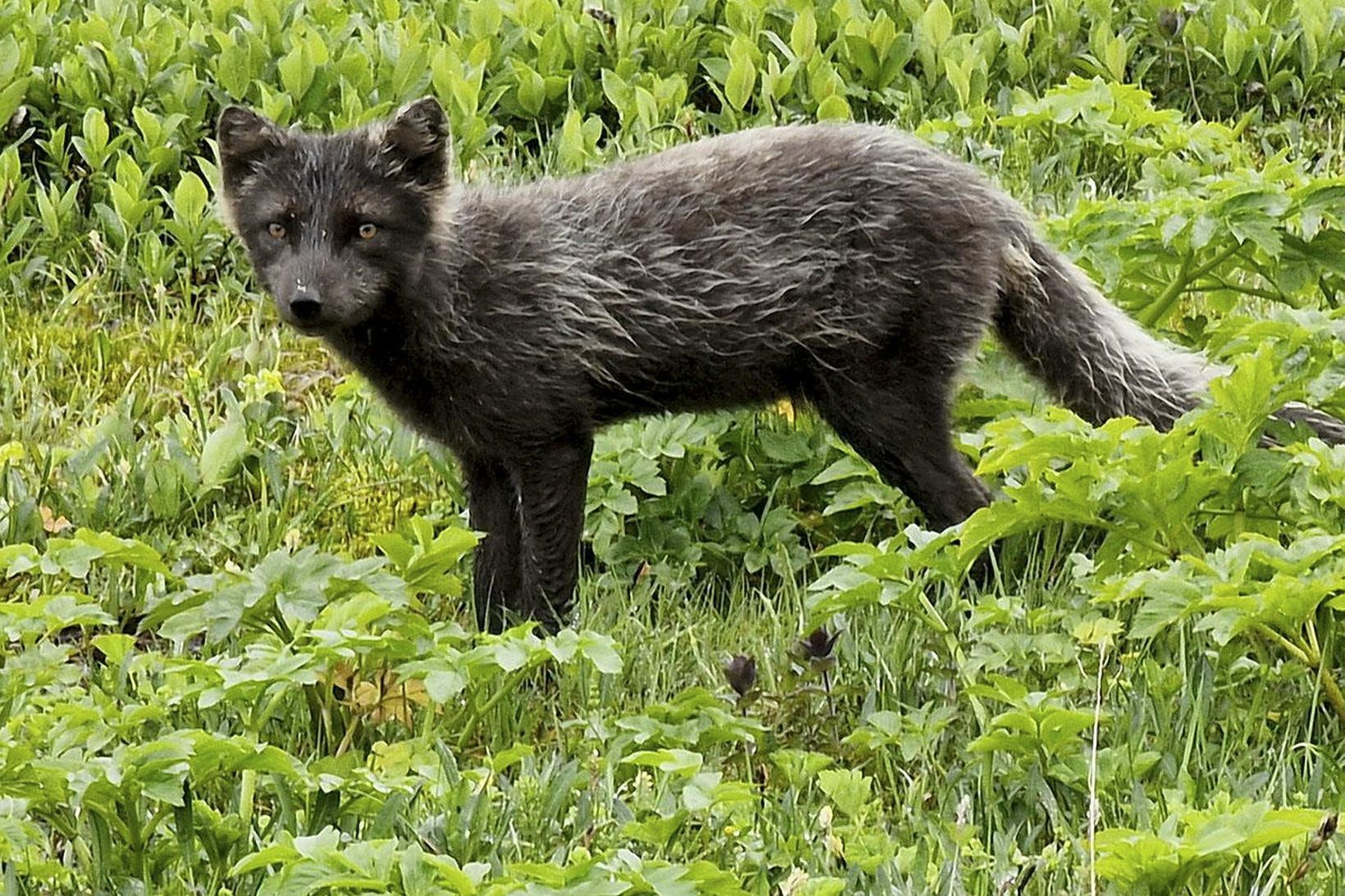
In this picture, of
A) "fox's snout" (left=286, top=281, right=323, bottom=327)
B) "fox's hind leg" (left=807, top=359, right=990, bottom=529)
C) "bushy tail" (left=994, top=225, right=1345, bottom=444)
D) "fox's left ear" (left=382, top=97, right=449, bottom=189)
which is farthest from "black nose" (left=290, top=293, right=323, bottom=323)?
"bushy tail" (left=994, top=225, right=1345, bottom=444)

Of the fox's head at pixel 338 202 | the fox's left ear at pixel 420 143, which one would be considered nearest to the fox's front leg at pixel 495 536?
the fox's head at pixel 338 202

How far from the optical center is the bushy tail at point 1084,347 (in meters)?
5.99

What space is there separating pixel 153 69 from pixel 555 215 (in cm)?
309

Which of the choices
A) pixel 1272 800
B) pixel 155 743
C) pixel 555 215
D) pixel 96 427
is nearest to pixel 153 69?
pixel 96 427

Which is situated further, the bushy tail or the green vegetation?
the bushy tail

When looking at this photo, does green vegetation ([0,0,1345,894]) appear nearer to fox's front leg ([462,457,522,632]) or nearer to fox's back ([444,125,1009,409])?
fox's front leg ([462,457,522,632])

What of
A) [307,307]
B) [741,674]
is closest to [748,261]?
[307,307]

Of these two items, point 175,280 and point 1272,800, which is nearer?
point 1272,800

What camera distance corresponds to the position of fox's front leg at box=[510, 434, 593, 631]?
5621mm

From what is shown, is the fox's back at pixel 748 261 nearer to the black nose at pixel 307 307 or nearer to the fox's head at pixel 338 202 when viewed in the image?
the fox's head at pixel 338 202

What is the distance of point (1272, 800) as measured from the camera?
4.14m

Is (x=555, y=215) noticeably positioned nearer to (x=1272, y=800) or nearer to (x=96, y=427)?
(x=96, y=427)

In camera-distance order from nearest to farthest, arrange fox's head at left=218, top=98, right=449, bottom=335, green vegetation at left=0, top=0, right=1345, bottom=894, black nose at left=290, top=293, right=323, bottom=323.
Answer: green vegetation at left=0, top=0, right=1345, bottom=894 < black nose at left=290, top=293, right=323, bottom=323 < fox's head at left=218, top=98, right=449, bottom=335

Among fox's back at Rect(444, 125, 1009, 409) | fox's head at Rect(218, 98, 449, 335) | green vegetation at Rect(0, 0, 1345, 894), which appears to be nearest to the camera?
green vegetation at Rect(0, 0, 1345, 894)
